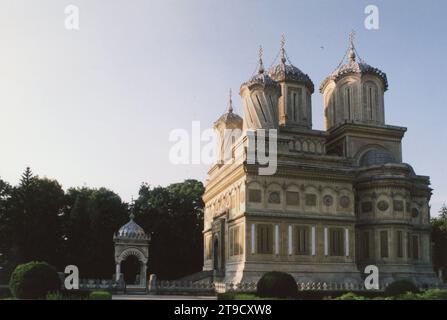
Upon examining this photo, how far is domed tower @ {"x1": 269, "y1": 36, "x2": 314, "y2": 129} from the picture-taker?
4656cm

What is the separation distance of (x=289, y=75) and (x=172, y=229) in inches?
773

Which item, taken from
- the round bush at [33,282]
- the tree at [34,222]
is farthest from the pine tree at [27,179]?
the round bush at [33,282]

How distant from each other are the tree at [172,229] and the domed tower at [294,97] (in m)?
16.8

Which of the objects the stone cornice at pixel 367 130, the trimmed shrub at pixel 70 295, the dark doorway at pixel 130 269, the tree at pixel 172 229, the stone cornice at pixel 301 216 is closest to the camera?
the trimmed shrub at pixel 70 295

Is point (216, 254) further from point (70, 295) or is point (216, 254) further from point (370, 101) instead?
point (370, 101)

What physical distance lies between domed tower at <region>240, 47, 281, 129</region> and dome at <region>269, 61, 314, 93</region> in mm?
3512

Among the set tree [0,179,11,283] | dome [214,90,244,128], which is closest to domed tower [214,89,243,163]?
dome [214,90,244,128]

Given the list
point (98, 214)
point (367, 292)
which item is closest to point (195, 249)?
point (98, 214)

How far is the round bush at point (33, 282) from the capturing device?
26.4 meters

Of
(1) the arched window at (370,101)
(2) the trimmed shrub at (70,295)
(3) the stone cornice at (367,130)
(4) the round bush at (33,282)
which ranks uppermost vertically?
(1) the arched window at (370,101)

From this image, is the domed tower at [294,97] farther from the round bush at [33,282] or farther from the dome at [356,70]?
the round bush at [33,282]
